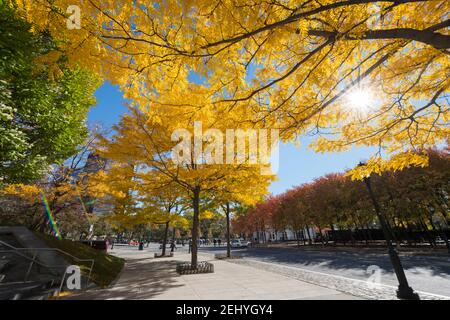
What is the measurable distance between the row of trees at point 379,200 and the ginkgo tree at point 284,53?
558 inches

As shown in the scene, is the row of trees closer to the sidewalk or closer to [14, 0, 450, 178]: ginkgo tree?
the sidewalk

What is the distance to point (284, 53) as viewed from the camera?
13.5 feet

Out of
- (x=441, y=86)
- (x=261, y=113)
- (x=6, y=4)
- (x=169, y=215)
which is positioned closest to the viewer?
(x=261, y=113)

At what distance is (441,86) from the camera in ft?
16.4

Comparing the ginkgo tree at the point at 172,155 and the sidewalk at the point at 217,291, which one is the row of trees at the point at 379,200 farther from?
the sidewalk at the point at 217,291

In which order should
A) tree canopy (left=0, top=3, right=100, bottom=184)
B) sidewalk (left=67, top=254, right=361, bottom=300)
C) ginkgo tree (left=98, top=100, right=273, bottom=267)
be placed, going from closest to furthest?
sidewalk (left=67, top=254, right=361, bottom=300) → tree canopy (left=0, top=3, right=100, bottom=184) → ginkgo tree (left=98, top=100, right=273, bottom=267)

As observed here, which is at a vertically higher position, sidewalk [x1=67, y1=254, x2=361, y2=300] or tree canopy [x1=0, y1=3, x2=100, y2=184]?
tree canopy [x1=0, y1=3, x2=100, y2=184]

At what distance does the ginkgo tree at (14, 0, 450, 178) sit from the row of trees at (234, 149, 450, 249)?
1418 centimetres

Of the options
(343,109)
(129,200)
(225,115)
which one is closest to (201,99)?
(225,115)

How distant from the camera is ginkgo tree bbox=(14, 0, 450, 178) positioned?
2.83 m

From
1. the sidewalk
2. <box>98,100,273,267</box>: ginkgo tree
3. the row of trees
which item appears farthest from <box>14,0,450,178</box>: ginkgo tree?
the row of trees

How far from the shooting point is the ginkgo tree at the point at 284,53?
283 centimetres

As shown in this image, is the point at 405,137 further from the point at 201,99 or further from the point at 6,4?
the point at 6,4

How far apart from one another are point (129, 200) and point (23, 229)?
18.2 feet
